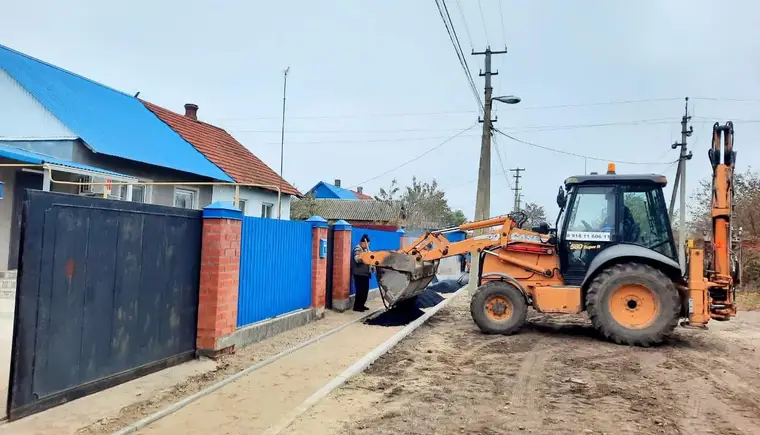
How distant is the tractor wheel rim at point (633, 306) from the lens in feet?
27.8

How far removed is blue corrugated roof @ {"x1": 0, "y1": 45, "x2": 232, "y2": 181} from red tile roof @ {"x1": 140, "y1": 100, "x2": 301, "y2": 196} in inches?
22.6

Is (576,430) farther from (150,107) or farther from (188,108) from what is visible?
(188,108)

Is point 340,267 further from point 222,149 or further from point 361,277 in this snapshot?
point 222,149

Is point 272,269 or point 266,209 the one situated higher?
point 266,209

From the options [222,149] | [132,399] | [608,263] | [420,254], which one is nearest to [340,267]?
[420,254]

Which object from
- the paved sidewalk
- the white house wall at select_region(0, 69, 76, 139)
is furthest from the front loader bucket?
the white house wall at select_region(0, 69, 76, 139)

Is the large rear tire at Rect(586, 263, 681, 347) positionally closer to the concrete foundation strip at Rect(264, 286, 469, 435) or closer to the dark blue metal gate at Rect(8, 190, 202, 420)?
the concrete foundation strip at Rect(264, 286, 469, 435)

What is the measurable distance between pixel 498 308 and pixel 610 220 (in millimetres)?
2393

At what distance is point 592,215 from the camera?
9.38 metres

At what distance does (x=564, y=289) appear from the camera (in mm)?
9102

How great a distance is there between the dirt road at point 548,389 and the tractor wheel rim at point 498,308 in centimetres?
40

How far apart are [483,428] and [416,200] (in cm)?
3959

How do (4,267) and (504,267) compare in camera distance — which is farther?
(4,267)

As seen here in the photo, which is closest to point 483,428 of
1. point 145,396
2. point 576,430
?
point 576,430
